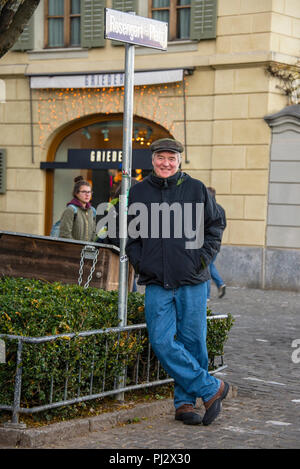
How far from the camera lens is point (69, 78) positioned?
1822 centimetres

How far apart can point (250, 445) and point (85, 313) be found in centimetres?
145

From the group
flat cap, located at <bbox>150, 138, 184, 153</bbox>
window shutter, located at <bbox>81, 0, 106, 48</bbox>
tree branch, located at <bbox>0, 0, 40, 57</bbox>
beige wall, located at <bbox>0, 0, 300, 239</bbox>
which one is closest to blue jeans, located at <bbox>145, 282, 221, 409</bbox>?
flat cap, located at <bbox>150, 138, 184, 153</bbox>

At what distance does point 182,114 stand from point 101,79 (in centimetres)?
200

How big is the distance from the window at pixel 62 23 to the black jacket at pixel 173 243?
13.0m

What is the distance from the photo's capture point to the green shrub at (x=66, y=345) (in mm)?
5375

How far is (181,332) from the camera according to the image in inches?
237

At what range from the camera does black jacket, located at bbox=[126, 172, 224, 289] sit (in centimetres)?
589

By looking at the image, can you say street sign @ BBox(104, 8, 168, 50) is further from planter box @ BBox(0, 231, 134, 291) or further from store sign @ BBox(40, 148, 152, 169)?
store sign @ BBox(40, 148, 152, 169)

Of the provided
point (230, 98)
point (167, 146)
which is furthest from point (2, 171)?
point (167, 146)

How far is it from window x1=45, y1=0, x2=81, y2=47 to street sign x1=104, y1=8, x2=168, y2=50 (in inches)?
482

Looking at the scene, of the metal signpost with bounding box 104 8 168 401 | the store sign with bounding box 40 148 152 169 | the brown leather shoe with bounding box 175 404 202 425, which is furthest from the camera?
the store sign with bounding box 40 148 152 169

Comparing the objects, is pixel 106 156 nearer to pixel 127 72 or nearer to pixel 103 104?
pixel 103 104

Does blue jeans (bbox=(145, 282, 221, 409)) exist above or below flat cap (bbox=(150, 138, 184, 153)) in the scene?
below

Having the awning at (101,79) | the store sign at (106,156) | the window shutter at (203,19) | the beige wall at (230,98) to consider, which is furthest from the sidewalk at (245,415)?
the store sign at (106,156)
